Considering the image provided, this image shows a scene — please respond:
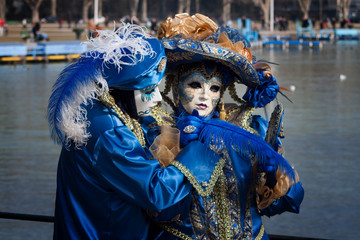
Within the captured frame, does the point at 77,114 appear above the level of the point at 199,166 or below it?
above

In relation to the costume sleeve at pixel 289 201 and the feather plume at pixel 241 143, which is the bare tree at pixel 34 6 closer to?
the costume sleeve at pixel 289 201

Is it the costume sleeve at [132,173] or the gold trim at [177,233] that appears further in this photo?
the gold trim at [177,233]

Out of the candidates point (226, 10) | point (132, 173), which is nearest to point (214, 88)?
point (132, 173)

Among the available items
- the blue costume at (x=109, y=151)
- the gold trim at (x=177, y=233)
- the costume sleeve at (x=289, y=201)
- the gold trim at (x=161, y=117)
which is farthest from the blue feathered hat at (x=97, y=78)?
the costume sleeve at (x=289, y=201)

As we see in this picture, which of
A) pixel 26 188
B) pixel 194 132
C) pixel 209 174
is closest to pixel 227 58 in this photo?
pixel 194 132

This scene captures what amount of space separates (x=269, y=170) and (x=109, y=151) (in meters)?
0.65

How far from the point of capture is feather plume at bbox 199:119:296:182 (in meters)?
2.38

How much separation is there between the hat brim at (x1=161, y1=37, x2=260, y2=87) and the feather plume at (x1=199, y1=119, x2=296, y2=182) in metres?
0.32

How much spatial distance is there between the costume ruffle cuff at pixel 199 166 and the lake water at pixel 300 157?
3663 mm

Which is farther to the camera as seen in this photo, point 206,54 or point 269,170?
point 206,54

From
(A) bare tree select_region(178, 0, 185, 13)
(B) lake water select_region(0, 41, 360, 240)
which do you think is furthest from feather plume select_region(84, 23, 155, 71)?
(A) bare tree select_region(178, 0, 185, 13)

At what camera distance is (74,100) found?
2209mm

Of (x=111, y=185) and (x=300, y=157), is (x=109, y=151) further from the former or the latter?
(x=300, y=157)

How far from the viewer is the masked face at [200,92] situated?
272 cm
